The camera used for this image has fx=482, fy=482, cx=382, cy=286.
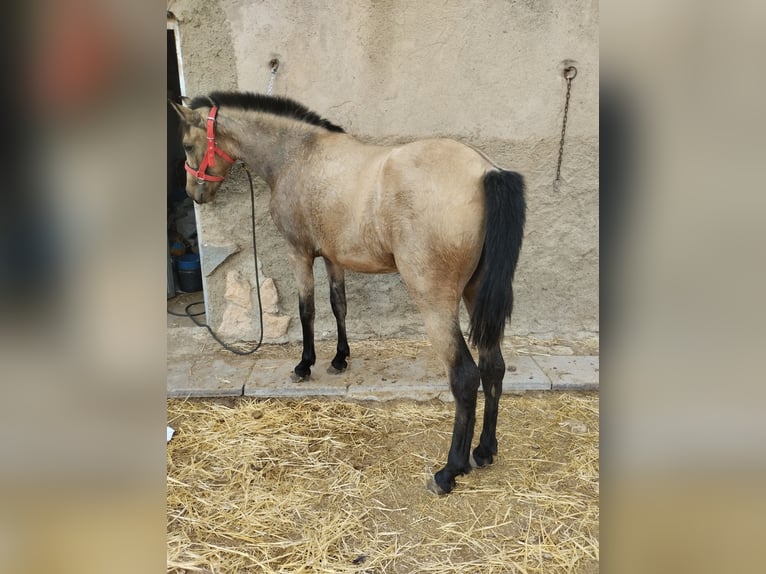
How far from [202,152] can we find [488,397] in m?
2.46

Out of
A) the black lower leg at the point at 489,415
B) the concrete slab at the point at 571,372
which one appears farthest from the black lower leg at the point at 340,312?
the concrete slab at the point at 571,372

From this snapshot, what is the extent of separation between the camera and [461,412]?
2.36 metres

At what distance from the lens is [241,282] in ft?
13.4

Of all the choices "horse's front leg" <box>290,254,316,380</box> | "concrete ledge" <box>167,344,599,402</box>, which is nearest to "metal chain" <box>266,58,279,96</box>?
"horse's front leg" <box>290,254,316,380</box>

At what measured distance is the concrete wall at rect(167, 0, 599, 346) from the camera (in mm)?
3621

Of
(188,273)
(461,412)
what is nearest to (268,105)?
(461,412)

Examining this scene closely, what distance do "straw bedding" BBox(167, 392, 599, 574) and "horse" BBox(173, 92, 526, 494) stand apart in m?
0.23

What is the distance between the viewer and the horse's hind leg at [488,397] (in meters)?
2.50

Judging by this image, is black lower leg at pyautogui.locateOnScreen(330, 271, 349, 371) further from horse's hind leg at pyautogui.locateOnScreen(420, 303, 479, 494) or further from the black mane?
horse's hind leg at pyautogui.locateOnScreen(420, 303, 479, 494)

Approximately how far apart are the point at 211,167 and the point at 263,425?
178 centimetres

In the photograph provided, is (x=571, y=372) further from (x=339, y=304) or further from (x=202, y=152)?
(x=202, y=152)

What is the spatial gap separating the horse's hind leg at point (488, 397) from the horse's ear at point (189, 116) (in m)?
2.10

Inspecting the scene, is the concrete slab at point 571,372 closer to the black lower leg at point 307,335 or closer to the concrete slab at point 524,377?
the concrete slab at point 524,377
